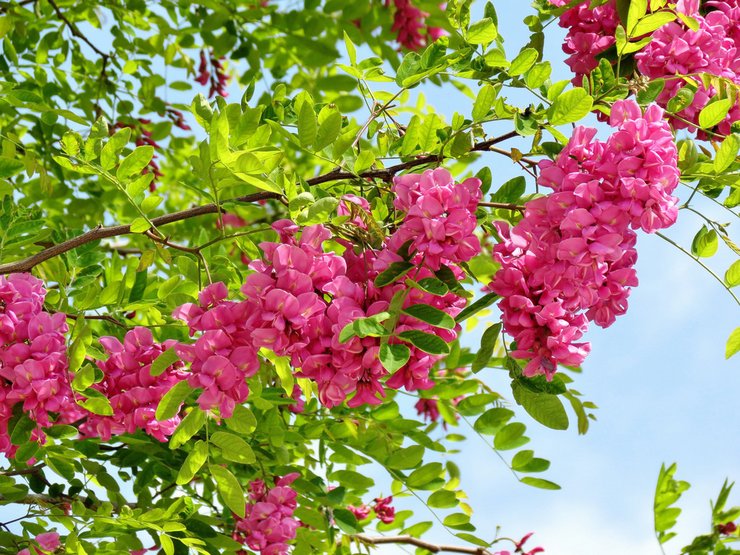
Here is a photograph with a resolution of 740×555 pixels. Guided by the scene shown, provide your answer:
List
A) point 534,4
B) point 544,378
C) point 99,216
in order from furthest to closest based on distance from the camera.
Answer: point 99,216
point 534,4
point 544,378

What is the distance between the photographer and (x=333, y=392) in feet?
3.87

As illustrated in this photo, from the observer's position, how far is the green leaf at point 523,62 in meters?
1.39

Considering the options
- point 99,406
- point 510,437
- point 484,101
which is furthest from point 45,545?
point 484,101

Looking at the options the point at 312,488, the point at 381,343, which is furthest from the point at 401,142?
the point at 312,488

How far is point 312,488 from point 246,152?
107 centimetres

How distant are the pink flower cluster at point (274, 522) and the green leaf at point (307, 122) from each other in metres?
0.97

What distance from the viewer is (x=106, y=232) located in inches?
59.0

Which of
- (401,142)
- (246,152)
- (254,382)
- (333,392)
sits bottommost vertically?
(333,392)

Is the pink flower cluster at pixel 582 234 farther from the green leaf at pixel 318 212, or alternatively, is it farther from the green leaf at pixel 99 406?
the green leaf at pixel 99 406

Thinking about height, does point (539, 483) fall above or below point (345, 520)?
above

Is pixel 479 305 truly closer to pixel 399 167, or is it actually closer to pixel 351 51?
pixel 399 167

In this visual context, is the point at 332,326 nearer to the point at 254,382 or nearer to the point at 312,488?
the point at 254,382

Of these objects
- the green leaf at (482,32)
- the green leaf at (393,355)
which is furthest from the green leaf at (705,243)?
the green leaf at (393,355)

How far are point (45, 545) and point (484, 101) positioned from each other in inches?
50.5
